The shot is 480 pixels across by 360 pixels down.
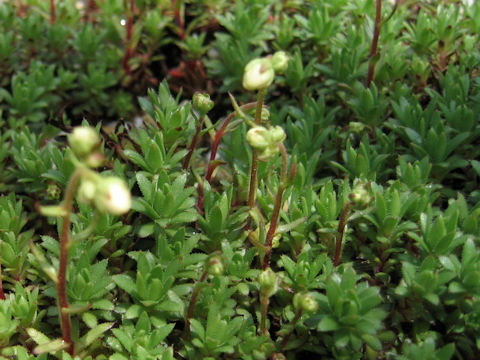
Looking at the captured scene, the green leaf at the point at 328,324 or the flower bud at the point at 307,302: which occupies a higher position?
the flower bud at the point at 307,302

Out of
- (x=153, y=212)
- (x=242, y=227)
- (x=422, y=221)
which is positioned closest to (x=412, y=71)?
(x=422, y=221)

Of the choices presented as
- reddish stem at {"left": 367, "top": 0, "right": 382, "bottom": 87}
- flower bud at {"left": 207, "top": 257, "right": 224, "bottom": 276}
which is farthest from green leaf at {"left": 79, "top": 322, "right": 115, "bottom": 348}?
reddish stem at {"left": 367, "top": 0, "right": 382, "bottom": 87}

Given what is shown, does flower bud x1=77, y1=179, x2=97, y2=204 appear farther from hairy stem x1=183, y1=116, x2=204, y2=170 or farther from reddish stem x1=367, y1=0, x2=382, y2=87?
reddish stem x1=367, y1=0, x2=382, y2=87

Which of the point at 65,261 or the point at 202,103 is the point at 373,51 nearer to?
the point at 202,103

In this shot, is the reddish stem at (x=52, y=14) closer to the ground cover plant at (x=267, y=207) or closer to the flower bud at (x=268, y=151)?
the ground cover plant at (x=267, y=207)

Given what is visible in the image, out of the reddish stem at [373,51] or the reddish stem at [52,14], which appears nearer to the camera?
the reddish stem at [373,51]

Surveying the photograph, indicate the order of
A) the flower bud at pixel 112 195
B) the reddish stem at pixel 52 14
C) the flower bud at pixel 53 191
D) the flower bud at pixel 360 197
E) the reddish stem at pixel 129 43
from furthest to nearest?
the reddish stem at pixel 52 14 < the reddish stem at pixel 129 43 < the flower bud at pixel 53 191 < the flower bud at pixel 360 197 < the flower bud at pixel 112 195

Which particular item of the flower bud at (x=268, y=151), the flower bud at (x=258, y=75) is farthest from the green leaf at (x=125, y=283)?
the flower bud at (x=258, y=75)

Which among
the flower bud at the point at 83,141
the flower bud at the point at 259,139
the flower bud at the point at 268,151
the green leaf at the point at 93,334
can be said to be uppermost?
the flower bud at the point at 83,141
